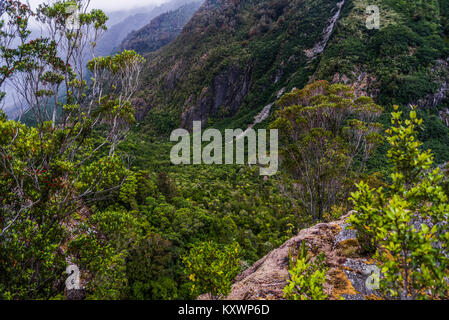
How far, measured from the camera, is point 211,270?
4.49 metres

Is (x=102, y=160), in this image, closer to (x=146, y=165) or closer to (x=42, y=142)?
(x=42, y=142)

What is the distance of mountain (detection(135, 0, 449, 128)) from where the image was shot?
109 ft

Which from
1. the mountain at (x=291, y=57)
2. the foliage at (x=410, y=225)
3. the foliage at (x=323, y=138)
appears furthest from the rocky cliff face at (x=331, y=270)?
the mountain at (x=291, y=57)

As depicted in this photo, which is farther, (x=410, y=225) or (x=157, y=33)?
(x=157, y=33)

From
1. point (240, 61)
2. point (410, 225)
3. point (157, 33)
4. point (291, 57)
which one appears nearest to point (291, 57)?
point (291, 57)

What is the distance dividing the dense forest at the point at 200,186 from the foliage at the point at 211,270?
0.03 metres

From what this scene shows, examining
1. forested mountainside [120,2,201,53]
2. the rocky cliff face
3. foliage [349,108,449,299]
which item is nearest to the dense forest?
foliage [349,108,449,299]

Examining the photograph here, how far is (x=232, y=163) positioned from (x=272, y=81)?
33.3 metres

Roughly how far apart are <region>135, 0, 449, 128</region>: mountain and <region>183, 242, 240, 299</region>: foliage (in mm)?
35423

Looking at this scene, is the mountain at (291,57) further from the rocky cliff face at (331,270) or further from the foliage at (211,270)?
the foliage at (211,270)

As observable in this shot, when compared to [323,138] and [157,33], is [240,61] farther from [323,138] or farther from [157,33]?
[157,33]

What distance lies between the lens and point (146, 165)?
101 feet

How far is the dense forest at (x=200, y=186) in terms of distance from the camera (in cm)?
314

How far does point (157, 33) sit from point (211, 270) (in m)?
207
